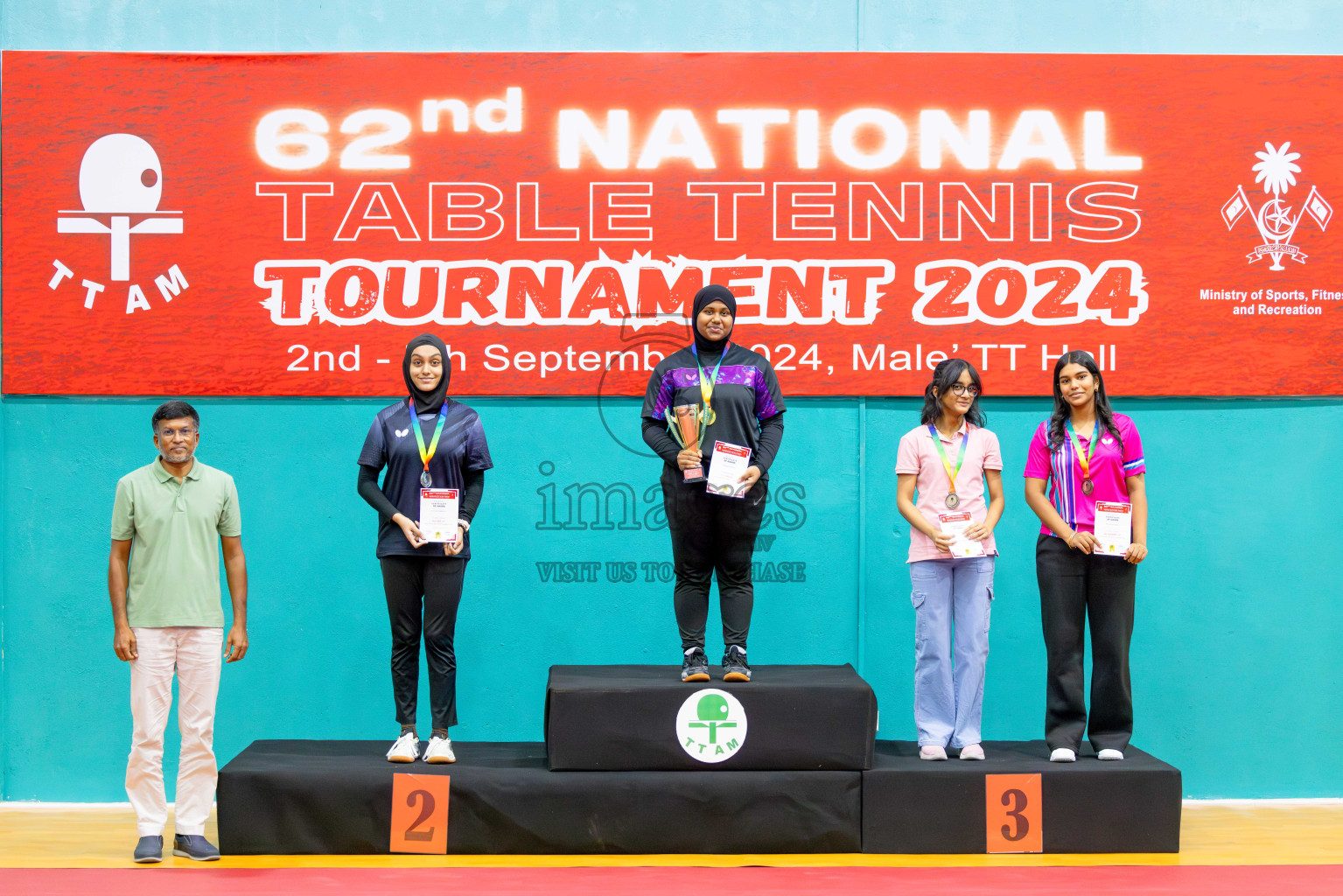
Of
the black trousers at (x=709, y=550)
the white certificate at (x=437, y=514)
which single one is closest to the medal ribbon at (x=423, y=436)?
the white certificate at (x=437, y=514)

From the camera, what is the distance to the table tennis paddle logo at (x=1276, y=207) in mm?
4504

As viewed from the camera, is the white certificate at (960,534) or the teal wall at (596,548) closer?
the white certificate at (960,534)

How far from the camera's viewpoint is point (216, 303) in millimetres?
4445

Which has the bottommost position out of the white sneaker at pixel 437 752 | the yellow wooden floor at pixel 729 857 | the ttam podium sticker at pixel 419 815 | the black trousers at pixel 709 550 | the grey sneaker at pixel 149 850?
the yellow wooden floor at pixel 729 857

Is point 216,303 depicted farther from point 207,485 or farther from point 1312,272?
point 1312,272

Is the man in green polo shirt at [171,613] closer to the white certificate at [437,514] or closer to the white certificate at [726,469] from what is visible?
the white certificate at [437,514]

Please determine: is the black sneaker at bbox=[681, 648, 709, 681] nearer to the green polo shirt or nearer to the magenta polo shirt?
the magenta polo shirt

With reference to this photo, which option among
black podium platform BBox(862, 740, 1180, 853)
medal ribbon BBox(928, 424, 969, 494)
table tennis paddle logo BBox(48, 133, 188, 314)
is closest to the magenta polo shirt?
medal ribbon BBox(928, 424, 969, 494)

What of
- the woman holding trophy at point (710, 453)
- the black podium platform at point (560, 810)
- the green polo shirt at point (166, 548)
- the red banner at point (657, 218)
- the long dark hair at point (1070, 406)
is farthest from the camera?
the red banner at point (657, 218)

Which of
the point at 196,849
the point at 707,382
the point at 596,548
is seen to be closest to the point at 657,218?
the point at 707,382

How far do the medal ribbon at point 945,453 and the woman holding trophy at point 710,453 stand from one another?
560mm

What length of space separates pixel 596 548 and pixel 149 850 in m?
1.94

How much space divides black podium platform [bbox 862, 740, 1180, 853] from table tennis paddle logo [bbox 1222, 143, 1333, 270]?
90.9 inches

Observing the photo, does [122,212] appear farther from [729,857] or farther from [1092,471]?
[1092,471]
